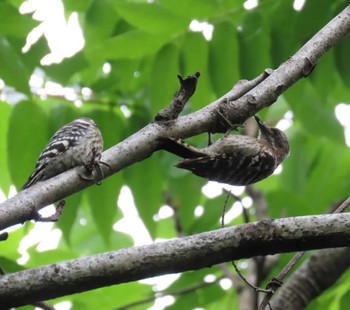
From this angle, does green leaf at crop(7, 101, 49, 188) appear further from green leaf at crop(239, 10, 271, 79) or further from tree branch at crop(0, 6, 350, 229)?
tree branch at crop(0, 6, 350, 229)

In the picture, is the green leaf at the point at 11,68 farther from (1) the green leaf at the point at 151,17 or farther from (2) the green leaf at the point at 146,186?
(2) the green leaf at the point at 146,186

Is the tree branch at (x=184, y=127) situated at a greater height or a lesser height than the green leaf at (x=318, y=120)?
lesser

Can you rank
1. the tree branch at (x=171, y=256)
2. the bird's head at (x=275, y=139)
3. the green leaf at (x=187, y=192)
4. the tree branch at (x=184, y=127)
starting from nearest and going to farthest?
the tree branch at (x=171, y=256)
the tree branch at (x=184, y=127)
the bird's head at (x=275, y=139)
the green leaf at (x=187, y=192)

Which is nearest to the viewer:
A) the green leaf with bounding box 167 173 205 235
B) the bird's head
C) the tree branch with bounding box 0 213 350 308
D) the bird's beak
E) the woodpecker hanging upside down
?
the tree branch with bounding box 0 213 350 308

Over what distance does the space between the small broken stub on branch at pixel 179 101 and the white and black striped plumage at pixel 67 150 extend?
0.47m

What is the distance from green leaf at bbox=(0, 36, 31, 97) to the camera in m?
4.24

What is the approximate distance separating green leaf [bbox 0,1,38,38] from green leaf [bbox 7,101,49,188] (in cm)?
55

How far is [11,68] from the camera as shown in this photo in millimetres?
4281

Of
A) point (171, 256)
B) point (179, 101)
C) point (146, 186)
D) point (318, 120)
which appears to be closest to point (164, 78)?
point (146, 186)

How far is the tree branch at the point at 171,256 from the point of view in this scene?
100 inches

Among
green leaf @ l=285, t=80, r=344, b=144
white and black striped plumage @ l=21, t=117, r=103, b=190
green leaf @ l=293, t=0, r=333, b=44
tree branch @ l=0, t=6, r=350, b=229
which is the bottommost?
tree branch @ l=0, t=6, r=350, b=229

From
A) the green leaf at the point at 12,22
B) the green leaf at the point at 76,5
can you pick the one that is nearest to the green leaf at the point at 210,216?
the green leaf at the point at 76,5

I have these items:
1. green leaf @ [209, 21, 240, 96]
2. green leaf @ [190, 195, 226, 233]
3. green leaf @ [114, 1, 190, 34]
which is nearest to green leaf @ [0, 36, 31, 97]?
green leaf @ [114, 1, 190, 34]

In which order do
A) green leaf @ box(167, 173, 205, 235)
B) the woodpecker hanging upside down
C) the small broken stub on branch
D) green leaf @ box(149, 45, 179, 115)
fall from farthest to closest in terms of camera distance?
1. green leaf @ box(167, 173, 205, 235)
2. green leaf @ box(149, 45, 179, 115)
3. the woodpecker hanging upside down
4. the small broken stub on branch
